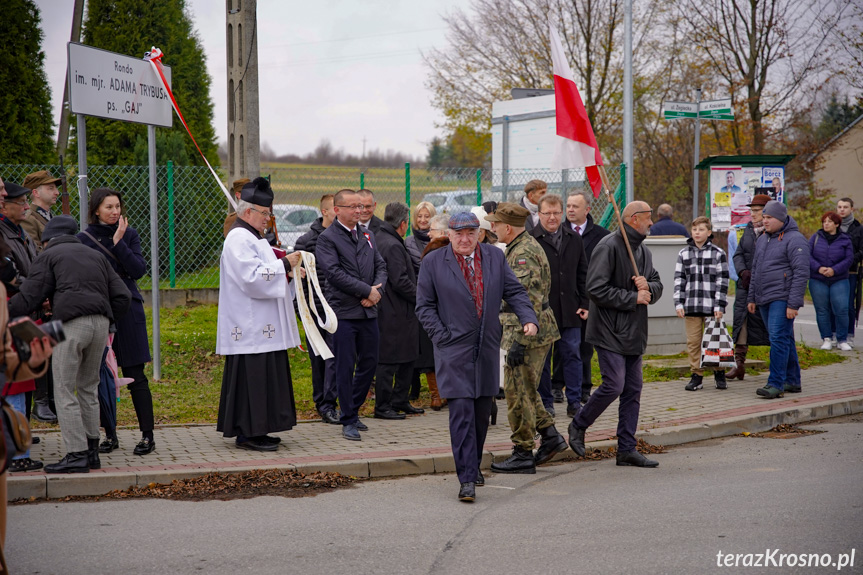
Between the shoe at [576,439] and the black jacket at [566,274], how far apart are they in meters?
1.79

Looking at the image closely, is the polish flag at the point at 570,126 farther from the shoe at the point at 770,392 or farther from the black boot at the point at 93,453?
the black boot at the point at 93,453

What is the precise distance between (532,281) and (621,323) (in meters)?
0.79

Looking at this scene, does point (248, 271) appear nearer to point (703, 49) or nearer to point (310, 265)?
point (310, 265)

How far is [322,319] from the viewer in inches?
335

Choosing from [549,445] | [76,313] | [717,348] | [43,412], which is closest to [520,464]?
[549,445]

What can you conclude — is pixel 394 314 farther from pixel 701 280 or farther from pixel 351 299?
pixel 701 280

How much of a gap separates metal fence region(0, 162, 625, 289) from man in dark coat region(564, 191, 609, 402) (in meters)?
3.83

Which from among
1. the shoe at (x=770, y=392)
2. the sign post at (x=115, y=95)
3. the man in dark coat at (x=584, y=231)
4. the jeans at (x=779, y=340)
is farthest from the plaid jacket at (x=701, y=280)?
the sign post at (x=115, y=95)

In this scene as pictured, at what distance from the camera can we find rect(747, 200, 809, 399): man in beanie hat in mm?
9500

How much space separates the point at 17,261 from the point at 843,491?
6575 mm

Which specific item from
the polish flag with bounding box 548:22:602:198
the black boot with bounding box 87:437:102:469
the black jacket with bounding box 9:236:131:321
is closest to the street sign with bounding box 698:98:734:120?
the polish flag with bounding box 548:22:602:198

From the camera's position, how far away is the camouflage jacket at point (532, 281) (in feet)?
22.8

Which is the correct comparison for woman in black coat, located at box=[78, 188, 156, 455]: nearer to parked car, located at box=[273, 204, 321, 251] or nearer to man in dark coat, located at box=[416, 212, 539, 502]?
man in dark coat, located at box=[416, 212, 539, 502]

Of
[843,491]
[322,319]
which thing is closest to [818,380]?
[843,491]
